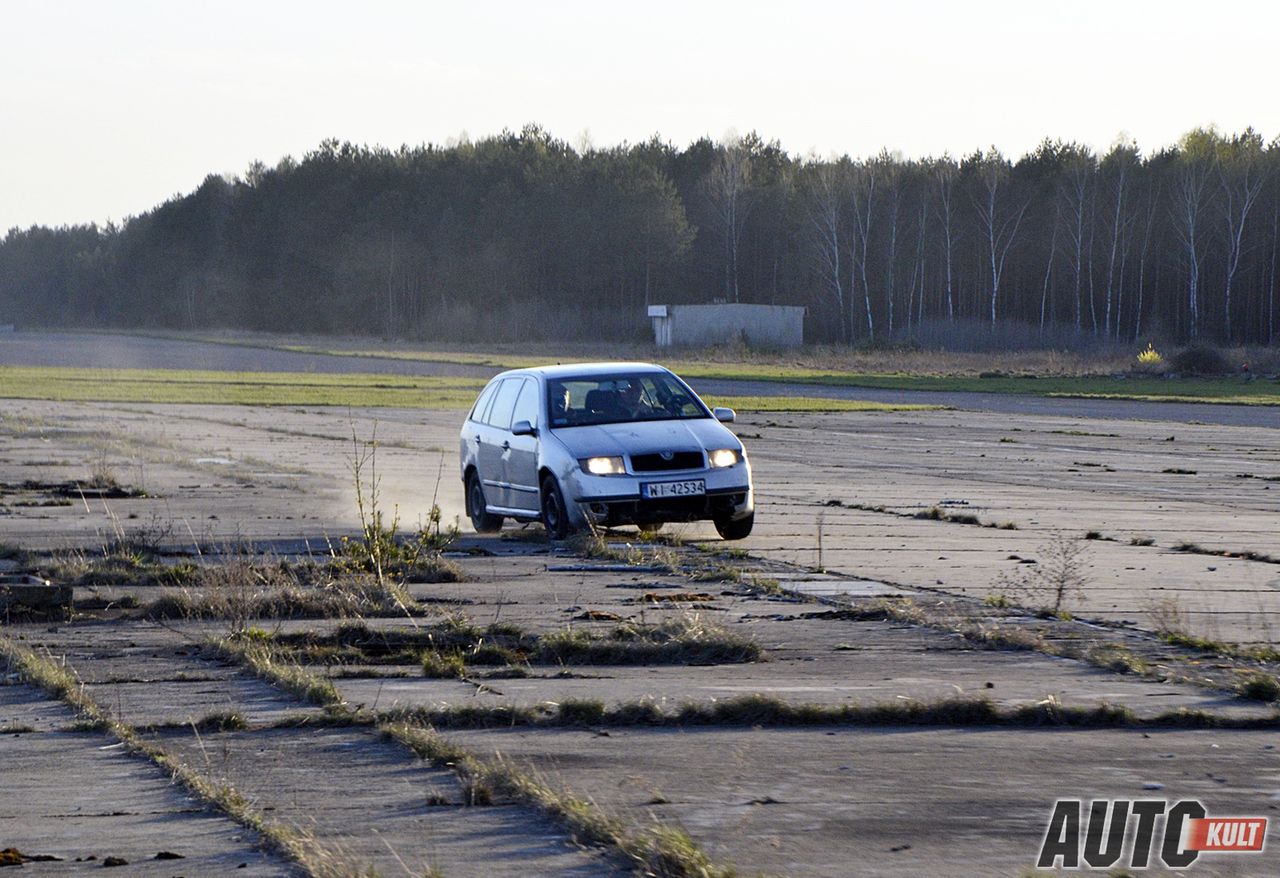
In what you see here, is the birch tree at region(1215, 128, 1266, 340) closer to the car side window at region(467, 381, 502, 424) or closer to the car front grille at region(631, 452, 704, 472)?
the car side window at region(467, 381, 502, 424)

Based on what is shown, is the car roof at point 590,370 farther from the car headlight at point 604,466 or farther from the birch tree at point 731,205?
the birch tree at point 731,205

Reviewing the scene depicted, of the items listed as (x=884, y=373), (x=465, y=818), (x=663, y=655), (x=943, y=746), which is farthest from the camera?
(x=884, y=373)

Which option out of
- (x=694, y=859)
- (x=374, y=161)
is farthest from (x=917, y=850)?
(x=374, y=161)

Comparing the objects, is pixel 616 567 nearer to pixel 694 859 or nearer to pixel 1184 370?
pixel 694 859

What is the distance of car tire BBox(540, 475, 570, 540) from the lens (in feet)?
50.7

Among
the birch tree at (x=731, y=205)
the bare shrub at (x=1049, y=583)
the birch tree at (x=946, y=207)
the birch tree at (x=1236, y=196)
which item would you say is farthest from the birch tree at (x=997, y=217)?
the bare shrub at (x=1049, y=583)

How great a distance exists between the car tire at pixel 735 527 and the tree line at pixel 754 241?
299ft

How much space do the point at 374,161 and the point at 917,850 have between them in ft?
491

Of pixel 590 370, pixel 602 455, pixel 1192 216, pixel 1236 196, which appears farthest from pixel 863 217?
pixel 602 455

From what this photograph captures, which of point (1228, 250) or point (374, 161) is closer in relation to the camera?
point (1228, 250)

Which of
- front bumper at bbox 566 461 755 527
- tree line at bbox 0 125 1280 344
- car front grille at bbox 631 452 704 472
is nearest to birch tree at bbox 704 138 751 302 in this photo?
tree line at bbox 0 125 1280 344

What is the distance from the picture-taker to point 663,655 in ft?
29.6

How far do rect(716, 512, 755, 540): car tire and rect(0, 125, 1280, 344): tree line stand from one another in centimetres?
9114

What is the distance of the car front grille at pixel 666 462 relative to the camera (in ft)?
49.8
